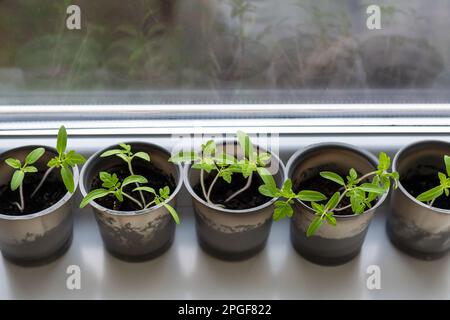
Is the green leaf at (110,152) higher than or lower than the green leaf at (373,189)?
higher

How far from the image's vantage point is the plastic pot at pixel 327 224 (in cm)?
90

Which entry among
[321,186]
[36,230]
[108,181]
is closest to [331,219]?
[321,186]

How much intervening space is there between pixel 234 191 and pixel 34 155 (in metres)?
0.35

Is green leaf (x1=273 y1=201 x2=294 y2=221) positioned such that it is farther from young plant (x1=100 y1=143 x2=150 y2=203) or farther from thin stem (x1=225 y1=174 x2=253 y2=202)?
young plant (x1=100 y1=143 x2=150 y2=203)

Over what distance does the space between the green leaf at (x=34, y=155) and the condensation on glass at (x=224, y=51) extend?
0.18 metres

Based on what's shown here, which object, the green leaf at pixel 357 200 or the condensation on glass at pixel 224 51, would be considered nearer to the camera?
the green leaf at pixel 357 200

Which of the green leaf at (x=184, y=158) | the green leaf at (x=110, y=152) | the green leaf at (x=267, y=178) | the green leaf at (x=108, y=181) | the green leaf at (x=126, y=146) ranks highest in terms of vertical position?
the green leaf at (x=126, y=146)

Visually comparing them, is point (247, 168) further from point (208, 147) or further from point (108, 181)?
point (108, 181)

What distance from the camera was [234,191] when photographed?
98 centimetres

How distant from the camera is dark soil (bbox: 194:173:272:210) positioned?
953 mm

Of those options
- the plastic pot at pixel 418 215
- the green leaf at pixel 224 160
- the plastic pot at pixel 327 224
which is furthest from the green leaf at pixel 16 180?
the plastic pot at pixel 418 215

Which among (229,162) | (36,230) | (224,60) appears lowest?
(36,230)

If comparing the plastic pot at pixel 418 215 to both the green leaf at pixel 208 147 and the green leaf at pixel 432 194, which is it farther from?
the green leaf at pixel 208 147
